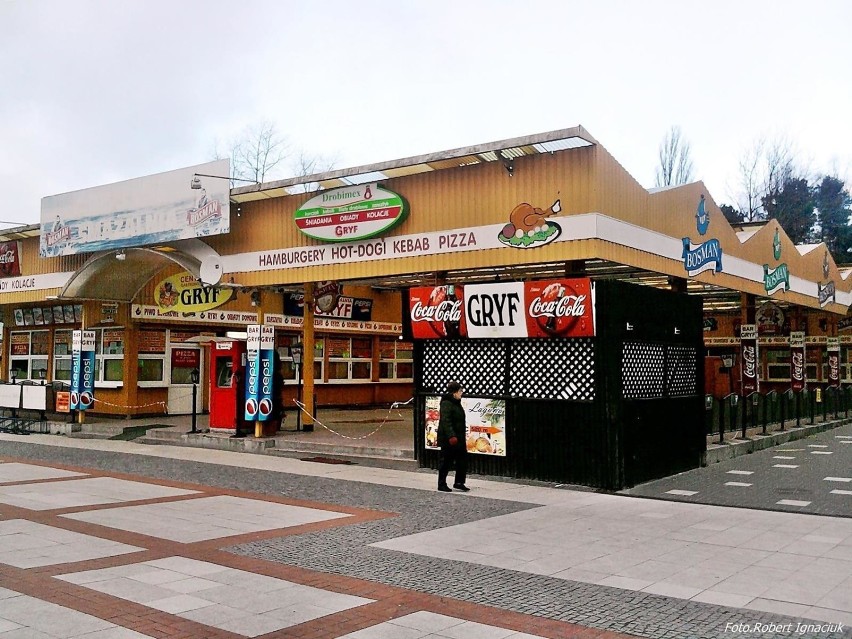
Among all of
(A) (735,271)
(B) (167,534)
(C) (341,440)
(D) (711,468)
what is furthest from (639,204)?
(B) (167,534)

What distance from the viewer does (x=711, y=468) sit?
14219 millimetres

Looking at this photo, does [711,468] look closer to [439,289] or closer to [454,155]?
[439,289]

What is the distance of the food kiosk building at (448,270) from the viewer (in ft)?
40.8

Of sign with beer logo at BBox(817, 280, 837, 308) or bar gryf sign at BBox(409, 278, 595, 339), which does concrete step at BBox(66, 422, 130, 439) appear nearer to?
bar gryf sign at BBox(409, 278, 595, 339)

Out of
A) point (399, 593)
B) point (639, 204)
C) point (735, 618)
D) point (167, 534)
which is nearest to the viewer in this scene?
point (735, 618)

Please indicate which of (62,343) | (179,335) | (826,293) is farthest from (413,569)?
(826,293)

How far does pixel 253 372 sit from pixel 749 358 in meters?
13.5

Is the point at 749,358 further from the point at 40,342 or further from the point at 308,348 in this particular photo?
the point at 40,342

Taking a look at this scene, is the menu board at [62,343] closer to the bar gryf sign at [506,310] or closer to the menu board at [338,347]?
the menu board at [338,347]

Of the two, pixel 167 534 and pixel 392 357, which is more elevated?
A: pixel 392 357

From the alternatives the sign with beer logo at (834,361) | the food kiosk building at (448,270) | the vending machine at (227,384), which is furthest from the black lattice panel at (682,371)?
the sign with beer logo at (834,361)

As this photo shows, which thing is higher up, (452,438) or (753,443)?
(452,438)

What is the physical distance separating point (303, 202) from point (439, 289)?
4.87 meters

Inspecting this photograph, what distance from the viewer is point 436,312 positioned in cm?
1351
